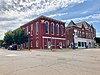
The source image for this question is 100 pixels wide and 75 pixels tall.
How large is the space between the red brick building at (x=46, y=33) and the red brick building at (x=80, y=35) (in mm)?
9442

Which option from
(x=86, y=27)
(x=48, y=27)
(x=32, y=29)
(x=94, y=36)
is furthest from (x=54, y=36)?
(x=94, y=36)

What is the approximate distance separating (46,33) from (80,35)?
78.0 ft

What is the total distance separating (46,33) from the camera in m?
50.0

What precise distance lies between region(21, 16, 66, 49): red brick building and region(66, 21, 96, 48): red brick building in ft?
31.0

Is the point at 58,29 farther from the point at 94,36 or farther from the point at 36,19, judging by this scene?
the point at 94,36

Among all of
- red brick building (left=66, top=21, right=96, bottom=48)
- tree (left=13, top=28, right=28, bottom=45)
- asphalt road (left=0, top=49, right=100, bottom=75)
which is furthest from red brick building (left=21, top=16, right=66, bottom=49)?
asphalt road (left=0, top=49, right=100, bottom=75)

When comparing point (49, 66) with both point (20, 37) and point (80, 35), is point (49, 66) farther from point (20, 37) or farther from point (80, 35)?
point (80, 35)

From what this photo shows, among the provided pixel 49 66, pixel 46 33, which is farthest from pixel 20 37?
pixel 49 66

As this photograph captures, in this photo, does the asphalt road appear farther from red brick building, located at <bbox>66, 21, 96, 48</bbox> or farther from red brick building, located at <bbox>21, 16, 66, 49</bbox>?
red brick building, located at <bbox>66, 21, 96, 48</bbox>

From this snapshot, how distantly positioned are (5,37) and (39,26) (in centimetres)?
1642

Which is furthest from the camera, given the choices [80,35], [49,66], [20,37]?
[80,35]

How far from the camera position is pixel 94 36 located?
8412 centimetres

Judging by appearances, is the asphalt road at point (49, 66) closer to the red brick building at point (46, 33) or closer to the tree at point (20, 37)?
the red brick building at point (46, 33)

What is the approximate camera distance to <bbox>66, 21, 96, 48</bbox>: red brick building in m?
65.4
